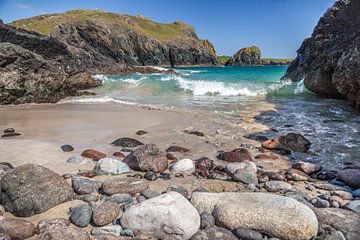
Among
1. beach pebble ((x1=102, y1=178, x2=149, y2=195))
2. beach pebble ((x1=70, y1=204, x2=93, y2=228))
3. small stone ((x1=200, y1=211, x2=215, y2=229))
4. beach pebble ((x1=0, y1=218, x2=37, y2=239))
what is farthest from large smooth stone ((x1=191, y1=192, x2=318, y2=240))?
beach pebble ((x1=0, y1=218, x2=37, y2=239))

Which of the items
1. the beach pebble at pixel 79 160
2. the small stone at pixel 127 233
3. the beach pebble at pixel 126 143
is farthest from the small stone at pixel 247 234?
the beach pebble at pixel 126 143

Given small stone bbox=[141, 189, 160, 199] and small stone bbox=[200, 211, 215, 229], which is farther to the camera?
small stone bbox=[141, 189, 160, 199]

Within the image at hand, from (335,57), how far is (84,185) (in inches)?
530

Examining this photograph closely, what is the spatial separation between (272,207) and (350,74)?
8.73 meters

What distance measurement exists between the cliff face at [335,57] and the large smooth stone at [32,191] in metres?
9.23

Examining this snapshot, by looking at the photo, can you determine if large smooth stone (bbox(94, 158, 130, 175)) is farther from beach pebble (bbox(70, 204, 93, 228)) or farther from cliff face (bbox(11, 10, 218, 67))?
cliff face (bbox(11, 10, 218, 67))

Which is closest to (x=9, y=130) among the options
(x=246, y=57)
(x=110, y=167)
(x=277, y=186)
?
(x=110, y=167)

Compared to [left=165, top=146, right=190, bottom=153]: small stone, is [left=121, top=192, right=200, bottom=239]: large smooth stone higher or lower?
higher

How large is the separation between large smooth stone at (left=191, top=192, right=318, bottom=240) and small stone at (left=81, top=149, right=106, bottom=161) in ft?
8.11

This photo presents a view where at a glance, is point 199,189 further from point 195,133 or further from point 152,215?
point 195,133

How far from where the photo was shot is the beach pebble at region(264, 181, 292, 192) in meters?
4.08

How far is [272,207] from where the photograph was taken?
307 centimetres

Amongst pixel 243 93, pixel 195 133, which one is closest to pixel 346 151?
pixel 195 133

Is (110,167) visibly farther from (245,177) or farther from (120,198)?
(245,177)
